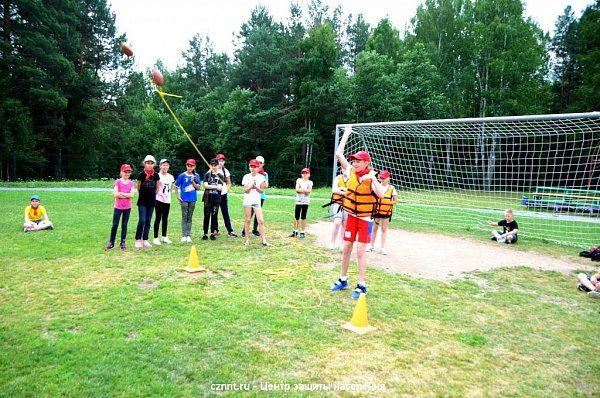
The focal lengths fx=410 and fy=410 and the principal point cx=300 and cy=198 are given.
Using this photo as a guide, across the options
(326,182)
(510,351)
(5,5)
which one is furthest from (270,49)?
(510,351)

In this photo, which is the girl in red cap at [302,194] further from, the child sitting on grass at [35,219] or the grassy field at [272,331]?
the child sitting on grass at [35,219]

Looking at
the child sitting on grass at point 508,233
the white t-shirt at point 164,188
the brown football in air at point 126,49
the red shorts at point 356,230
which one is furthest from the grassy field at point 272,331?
the brown football in air at point 126,49

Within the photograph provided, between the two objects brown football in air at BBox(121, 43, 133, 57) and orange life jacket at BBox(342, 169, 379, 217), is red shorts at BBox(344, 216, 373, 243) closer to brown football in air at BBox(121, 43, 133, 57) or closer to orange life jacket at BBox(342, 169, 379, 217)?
orange life jacket at BBox(342, 169, 379, 217)

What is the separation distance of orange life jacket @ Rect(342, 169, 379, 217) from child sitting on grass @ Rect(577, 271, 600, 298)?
3731 mm

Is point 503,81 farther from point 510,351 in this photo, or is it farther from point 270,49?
point 510,351

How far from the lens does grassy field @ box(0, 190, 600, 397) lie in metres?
3.54

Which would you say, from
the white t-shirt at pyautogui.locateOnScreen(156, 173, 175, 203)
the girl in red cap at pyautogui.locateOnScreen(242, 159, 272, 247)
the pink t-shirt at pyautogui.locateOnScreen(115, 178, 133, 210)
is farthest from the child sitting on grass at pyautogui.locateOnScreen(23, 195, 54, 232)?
the girl in red cap at pyautogui.locateOnScreen(242, 159, 272, 247)

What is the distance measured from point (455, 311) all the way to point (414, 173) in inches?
505

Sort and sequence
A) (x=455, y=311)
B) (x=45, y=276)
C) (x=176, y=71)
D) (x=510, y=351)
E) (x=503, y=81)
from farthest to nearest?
(x=176, y=71), (x=503, y=81), (x=45, y=276), (x=455, y=311), (x=510, y=351)

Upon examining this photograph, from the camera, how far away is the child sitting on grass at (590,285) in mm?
6301

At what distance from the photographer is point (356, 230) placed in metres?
5.83

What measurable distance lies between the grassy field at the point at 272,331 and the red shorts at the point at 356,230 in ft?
2.77

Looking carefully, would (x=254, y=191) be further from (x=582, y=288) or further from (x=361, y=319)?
(x=582, y=288)

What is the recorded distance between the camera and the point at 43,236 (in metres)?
9.20
